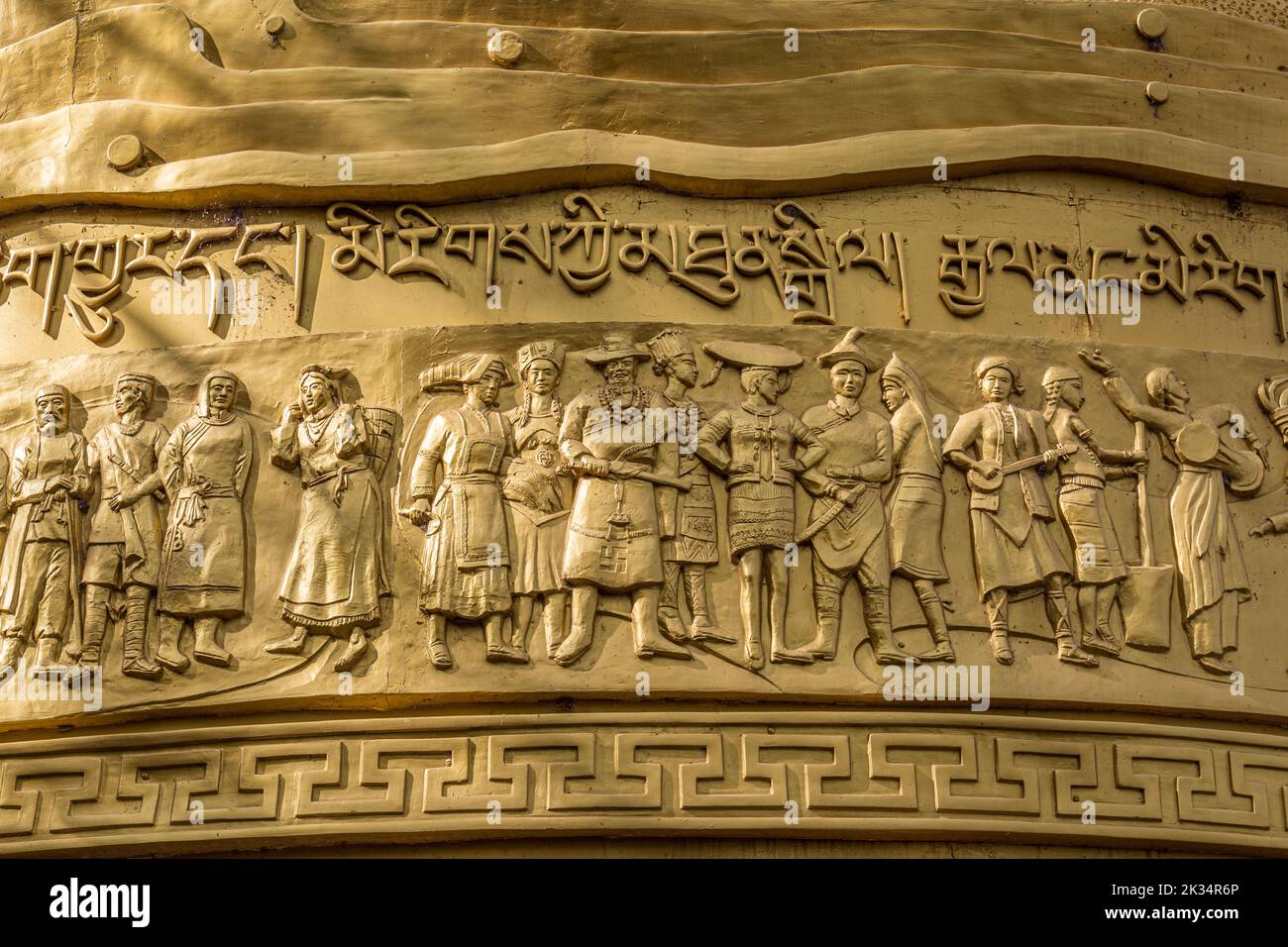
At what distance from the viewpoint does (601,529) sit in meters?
7.08

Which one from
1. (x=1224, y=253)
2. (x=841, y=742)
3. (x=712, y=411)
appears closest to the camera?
(x=841, y=742)

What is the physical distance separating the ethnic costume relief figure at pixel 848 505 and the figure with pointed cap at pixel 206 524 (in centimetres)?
227

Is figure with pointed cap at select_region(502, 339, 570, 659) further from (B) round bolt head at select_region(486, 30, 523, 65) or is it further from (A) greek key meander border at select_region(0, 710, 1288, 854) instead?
(B) round bolt head at select_region(486, 30, 523, 65)

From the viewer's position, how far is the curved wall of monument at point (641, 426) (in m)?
6.95

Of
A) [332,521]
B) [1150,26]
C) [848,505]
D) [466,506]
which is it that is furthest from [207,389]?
[1150,26]

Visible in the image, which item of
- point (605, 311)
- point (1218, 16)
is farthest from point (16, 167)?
point (1218, 16)

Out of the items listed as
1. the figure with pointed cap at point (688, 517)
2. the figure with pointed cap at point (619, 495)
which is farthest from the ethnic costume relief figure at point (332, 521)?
the figure with pointed cap at point (688, 517)

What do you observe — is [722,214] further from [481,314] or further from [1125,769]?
[1125,769]

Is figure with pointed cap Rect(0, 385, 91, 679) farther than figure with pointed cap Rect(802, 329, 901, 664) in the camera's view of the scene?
Yes

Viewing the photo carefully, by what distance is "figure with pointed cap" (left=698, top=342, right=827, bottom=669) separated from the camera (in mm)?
7070

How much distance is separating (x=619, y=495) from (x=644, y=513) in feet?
0.40

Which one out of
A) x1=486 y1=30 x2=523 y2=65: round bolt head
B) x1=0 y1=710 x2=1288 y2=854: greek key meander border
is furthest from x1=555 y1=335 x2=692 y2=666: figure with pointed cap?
x1=486 y1=30 x2=523 y2=65: round bolt head

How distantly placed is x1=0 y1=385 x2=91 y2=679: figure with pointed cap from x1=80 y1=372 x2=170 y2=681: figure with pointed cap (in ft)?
0.24

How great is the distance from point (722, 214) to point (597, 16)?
3.99 feet
